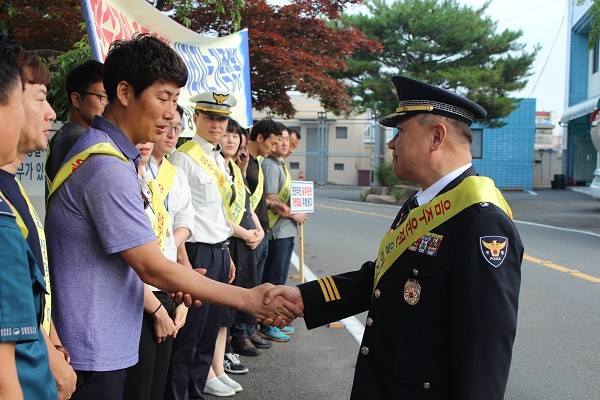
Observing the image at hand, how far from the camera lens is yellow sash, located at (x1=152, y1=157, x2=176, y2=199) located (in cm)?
390

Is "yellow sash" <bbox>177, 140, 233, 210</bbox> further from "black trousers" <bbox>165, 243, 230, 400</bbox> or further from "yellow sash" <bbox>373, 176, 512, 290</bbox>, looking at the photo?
"yellow sash" <bbox>373, 176, 512, 290</bbox>

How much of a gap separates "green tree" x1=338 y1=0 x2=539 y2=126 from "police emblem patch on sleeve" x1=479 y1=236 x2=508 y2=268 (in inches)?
936

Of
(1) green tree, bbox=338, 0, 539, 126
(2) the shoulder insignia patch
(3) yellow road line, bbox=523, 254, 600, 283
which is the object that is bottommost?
(3) yellow road line, bbox=523, 254, 600, 283

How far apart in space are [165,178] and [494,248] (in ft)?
7.47

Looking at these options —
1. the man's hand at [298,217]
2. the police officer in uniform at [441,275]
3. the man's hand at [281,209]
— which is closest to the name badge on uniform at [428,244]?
the police officer in uniform at [441,275]

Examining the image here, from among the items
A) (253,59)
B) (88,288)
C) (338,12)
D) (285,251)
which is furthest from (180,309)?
(338,12)

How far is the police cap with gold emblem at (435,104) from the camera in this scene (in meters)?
2.46

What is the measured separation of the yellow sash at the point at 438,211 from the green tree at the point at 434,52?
77.1 feet

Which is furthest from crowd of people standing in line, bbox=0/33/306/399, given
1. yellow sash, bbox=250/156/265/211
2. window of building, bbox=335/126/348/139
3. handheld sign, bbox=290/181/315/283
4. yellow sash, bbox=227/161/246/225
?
window of building, bbox=335/126/348/139

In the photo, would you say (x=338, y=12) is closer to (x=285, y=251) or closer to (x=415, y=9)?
(x=285, y=251)

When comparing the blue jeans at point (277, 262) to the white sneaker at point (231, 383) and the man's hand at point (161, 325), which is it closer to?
the white sneaker at point (231, 383)

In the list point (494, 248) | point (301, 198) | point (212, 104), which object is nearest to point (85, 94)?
point (212, 104)

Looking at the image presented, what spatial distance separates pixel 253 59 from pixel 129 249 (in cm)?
689

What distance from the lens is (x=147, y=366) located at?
3.02 meters
